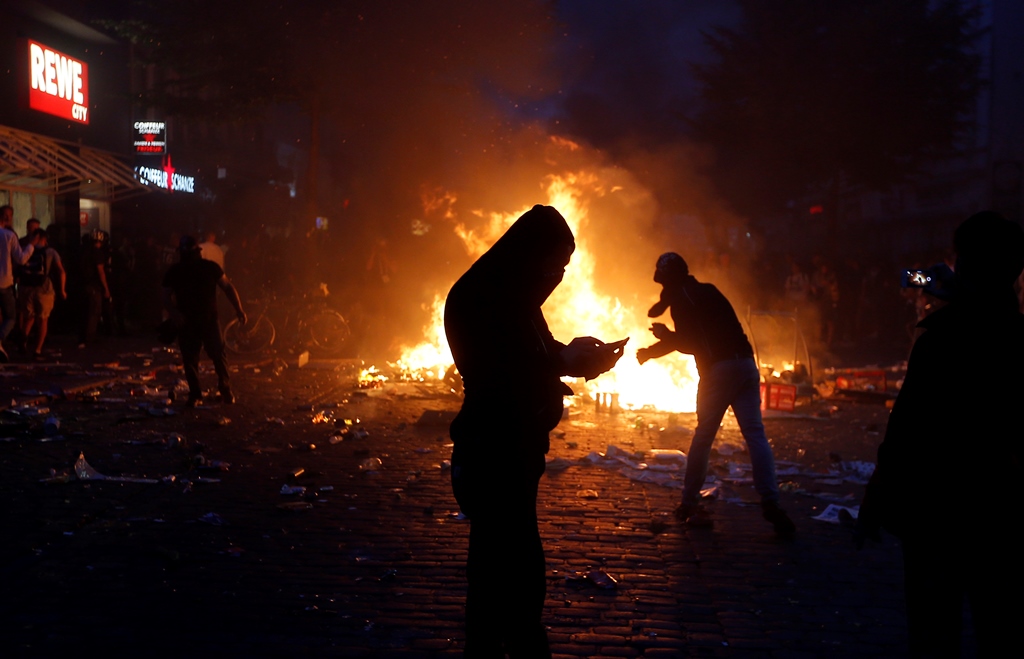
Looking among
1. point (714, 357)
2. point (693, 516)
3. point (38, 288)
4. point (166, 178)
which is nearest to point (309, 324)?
point (38, 288)

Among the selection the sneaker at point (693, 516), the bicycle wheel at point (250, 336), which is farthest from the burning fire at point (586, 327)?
the sneaker at point (693, 516)

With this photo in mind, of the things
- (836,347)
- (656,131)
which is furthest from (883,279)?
(656,131)

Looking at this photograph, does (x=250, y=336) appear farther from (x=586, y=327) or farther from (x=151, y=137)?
(x=151, y=137)

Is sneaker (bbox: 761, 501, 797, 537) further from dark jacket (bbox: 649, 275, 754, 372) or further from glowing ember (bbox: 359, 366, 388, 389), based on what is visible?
glowing ember (bbox: 359, 366, 388, 389)

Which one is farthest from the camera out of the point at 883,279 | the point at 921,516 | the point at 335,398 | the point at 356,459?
the point at 883,279

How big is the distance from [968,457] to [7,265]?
14318mm

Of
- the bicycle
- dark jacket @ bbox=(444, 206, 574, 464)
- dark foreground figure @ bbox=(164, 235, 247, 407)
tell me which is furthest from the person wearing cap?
the bicycle

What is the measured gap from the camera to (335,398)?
13.0 metres

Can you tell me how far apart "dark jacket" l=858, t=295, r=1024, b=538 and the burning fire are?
889cm

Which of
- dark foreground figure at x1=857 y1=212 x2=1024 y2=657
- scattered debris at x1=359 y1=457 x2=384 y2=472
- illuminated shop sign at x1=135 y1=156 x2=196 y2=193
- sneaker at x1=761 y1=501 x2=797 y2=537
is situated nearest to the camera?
dark foreground figure at x1=857 y1=212 x2=1024 y2=657

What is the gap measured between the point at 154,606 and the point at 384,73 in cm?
1917

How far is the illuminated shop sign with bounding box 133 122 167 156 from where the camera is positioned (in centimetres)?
2723

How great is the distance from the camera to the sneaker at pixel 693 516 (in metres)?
6.52

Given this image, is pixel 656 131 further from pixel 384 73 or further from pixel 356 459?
pixel 356 459
